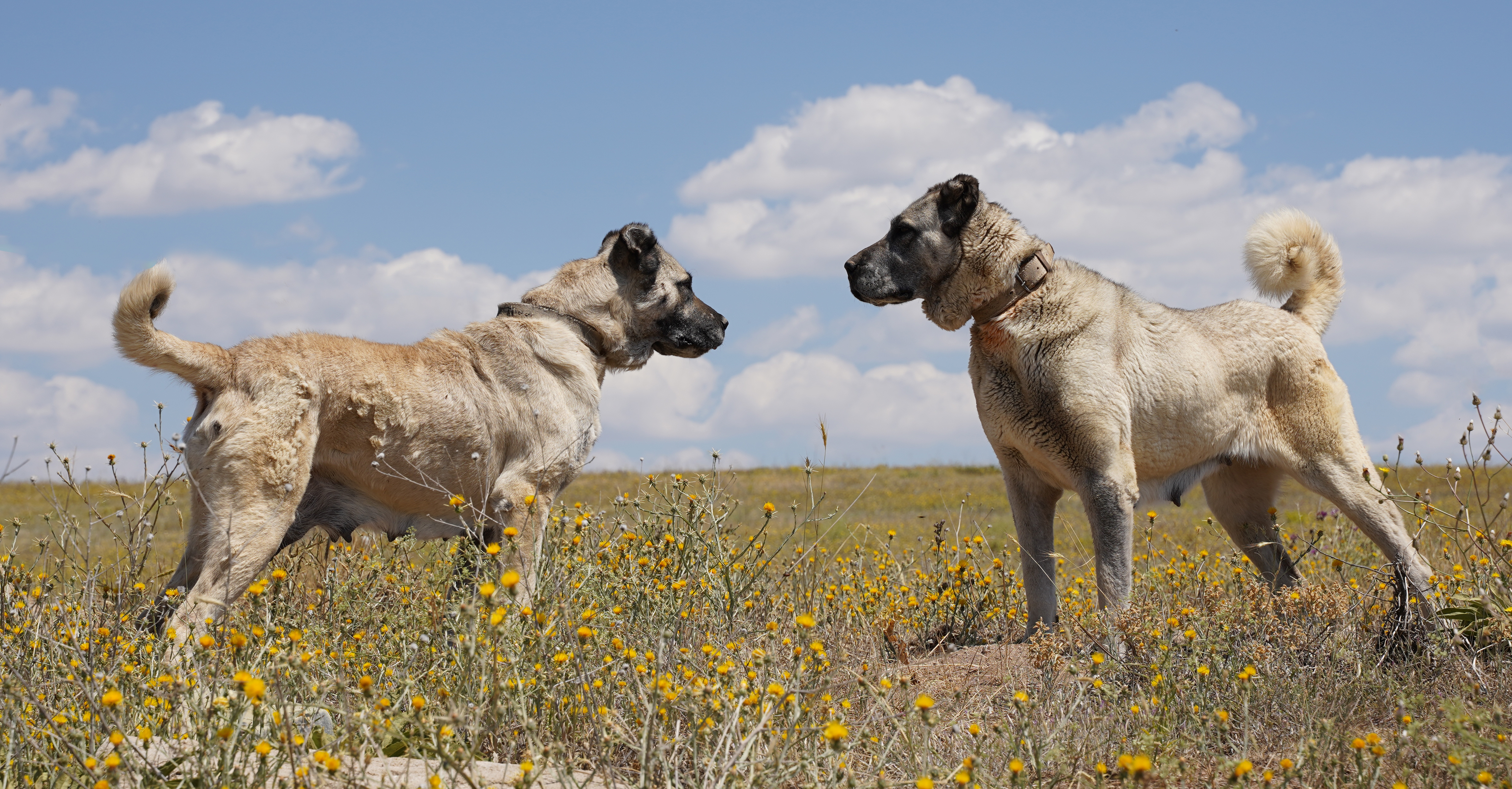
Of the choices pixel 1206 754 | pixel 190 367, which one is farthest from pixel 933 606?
pixel 190 367

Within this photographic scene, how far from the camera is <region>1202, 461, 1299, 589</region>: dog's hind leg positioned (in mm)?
5906

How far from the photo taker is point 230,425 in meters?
4.55

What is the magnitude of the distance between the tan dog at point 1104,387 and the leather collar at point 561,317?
1.52 meters

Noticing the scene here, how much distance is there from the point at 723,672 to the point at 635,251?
12.0ft

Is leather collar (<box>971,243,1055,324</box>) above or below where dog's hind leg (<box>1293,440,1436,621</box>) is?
above

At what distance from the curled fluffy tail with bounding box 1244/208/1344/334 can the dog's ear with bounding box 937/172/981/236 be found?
6.24 feet

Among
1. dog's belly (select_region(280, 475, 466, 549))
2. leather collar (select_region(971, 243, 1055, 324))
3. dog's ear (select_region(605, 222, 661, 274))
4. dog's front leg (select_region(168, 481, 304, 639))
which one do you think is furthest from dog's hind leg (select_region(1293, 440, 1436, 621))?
dog's front leg (select_region(168, 481, 304, 639))

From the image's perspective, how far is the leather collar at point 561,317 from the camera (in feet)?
19.5

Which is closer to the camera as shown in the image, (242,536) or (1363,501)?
(242,536)

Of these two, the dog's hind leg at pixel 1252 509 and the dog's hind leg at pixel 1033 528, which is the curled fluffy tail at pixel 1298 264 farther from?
the dog's hind leg at pixel 1033 528

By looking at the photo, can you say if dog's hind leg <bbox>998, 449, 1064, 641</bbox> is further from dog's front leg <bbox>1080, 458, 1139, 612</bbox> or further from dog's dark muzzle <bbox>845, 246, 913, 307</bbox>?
dog's dark muzzle <bbox>845, 246, 913, 307</bbox>

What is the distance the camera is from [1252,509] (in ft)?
20.0

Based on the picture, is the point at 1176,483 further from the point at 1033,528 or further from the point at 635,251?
the point at 635,251

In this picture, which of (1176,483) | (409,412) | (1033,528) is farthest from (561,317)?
(1176,483)
